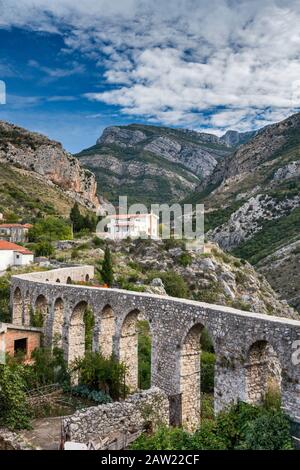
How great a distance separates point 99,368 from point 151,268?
88.7 ft

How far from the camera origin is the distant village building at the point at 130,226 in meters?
55.4

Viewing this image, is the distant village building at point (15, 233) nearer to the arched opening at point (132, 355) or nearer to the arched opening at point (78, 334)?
the arched opening at point (78, 334)

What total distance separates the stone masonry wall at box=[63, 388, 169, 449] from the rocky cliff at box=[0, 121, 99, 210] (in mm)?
89982

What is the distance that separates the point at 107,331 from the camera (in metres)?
19.0

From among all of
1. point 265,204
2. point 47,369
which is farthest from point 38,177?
point 47,369

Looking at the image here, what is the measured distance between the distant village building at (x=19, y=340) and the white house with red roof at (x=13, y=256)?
16.4 metres

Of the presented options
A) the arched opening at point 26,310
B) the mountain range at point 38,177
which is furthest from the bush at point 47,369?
the mountain range at point 38,177

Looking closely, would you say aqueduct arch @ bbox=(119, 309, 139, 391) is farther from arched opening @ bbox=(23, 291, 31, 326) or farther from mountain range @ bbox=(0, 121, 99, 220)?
mountain range @ bbox=(0, 121, 99, 220)

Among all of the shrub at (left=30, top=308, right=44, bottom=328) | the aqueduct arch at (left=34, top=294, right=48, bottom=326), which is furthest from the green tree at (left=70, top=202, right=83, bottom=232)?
the shrub at (left=30, top=308, right=44, bottom=328)

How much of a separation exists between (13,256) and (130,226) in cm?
1944

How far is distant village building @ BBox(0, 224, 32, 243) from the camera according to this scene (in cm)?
5188

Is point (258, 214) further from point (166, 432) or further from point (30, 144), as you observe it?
point (166, 432)
